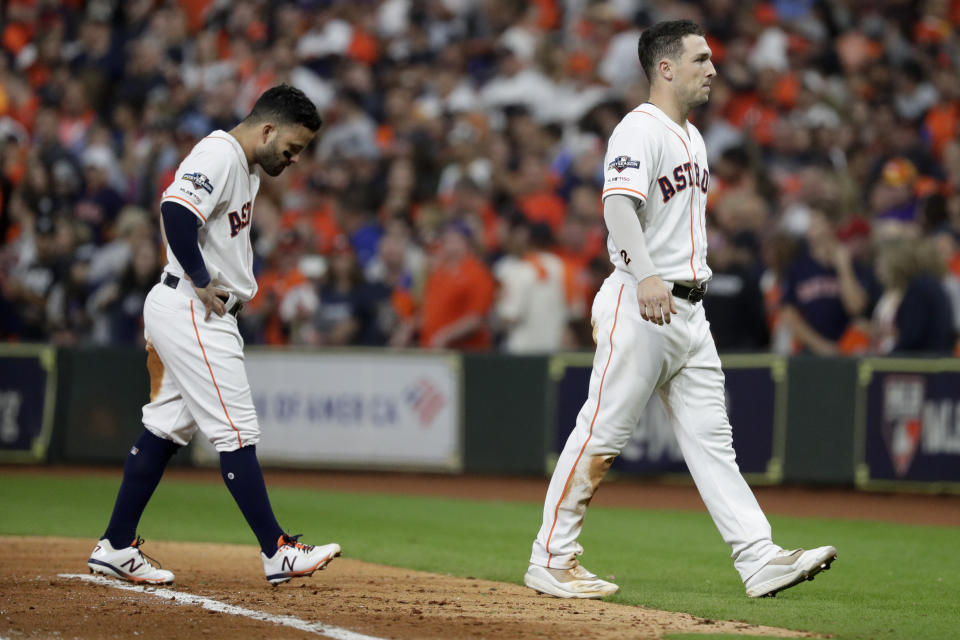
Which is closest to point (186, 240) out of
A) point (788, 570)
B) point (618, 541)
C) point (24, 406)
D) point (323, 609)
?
point (323, 609)

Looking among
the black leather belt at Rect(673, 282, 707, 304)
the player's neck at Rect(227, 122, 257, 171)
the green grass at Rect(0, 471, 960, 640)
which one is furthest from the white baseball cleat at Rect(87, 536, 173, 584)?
the black leather belt at Rect(673, 282, 707, 304)

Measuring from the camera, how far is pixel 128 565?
6207 mm

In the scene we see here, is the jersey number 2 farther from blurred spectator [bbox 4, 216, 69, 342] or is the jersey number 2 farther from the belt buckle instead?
blurred spectator [bbox 4, 216, 69, 342]

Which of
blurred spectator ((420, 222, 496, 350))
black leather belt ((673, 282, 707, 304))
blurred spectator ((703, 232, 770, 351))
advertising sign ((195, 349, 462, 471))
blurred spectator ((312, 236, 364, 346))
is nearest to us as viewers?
black leather belt ((673, 282, 707, 304))

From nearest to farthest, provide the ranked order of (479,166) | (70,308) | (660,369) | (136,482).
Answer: (660,369) < (136,482) < (70,308) < (479,166)

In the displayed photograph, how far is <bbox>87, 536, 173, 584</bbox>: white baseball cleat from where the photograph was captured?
619cm

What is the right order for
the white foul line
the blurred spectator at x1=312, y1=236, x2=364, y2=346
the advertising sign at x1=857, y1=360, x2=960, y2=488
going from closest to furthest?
the white foul line → the advertising sign at x1=857, y1=360, x2=960, y2=488 → the blurred spectator at x1=312, y1=236, x2=364, y2=346

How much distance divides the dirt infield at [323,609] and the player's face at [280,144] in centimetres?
194

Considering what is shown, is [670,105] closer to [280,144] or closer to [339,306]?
[280,144]

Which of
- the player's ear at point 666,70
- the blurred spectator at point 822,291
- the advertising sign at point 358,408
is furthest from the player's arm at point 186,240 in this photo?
the blurred spectator at point 822,291

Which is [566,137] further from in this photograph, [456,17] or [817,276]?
[817,276]

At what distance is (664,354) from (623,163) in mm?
833

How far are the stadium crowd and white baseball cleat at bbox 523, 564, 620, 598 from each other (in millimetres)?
5843

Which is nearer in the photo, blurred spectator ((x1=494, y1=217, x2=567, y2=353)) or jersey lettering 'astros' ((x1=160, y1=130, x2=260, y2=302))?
jersey lettering 'astros' ((x1=160, y1=130, x2=260, y2=302))
